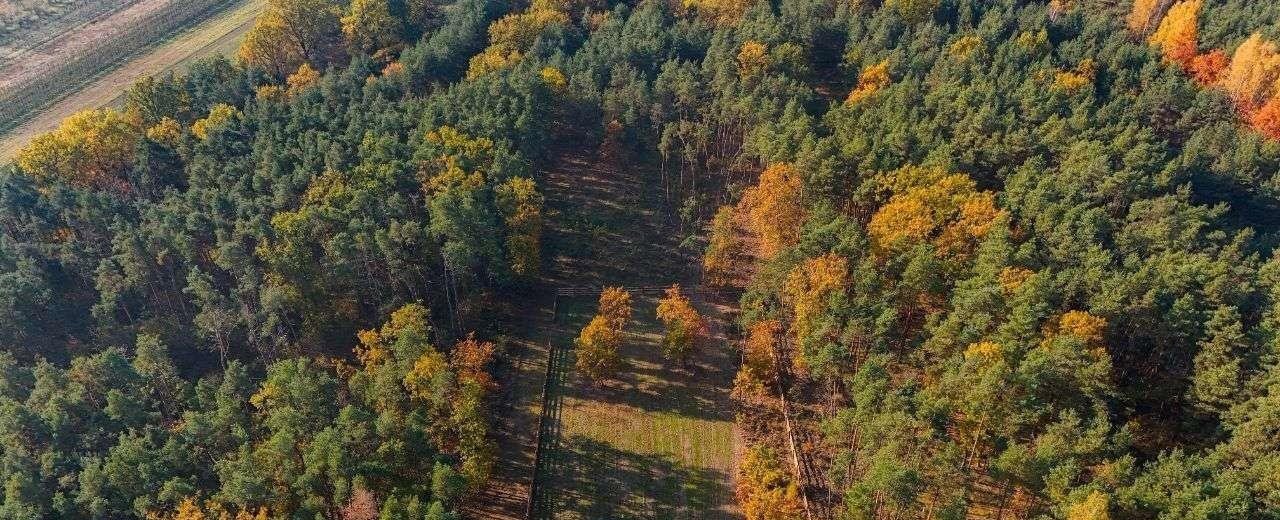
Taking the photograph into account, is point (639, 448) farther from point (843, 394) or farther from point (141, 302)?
point (141, 302)

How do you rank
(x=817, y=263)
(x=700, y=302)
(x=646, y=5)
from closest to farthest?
(x=817, y=263)
(x=700, y=302)
(x=646, y=5)

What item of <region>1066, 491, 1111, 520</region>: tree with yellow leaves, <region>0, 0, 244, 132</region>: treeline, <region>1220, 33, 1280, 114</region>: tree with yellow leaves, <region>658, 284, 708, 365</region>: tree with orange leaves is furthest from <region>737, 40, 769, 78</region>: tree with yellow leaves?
<region>0, 0, 244, 132</region>: treeline

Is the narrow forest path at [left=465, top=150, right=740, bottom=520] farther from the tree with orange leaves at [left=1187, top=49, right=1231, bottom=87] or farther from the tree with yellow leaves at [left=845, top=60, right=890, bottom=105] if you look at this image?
the tree with orange leaves at [left=1187, top=49, right=1231, bottom=87]

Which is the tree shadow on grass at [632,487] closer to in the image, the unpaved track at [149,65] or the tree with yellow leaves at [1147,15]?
the tree with yellow leaves at [1147,15]

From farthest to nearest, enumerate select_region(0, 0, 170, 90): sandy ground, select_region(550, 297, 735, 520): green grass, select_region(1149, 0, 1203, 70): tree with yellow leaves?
select_region(0, 0, 170, 90): sandy ground, select_region(1149, 0, 1203, 70): tree with yellow leaves, select_region(550, 297, 735, 520): green grass

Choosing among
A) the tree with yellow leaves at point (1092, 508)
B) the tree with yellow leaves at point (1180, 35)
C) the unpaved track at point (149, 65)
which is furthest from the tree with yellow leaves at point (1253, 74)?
the unpaved track at point (149, 65)

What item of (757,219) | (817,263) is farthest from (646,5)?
(817,263)
